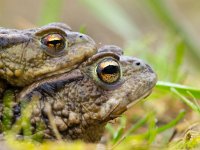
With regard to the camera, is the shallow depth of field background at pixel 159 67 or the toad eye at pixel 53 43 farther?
the shallow depth of field background at pixel 159 67

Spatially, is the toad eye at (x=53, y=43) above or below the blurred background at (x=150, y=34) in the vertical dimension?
below

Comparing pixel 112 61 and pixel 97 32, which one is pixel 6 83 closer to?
pixel 112 61

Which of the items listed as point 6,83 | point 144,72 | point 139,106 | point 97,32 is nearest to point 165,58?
point 139,106

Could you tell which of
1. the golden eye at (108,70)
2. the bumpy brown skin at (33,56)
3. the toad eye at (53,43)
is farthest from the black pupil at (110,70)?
the toad eye at (53,43)

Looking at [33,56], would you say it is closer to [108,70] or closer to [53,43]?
[53,43]

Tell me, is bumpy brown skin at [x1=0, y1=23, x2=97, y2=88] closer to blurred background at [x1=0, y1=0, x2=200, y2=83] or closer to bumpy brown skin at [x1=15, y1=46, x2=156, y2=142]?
bumpy brown skin at [x1=15, y1=46, x2=156, y2=142]

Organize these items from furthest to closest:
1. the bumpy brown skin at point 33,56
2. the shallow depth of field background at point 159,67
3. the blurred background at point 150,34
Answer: the blurred background at point 150,34, the shallow depth of field background at point 159,67, the bumpy brown skin at point 33,56

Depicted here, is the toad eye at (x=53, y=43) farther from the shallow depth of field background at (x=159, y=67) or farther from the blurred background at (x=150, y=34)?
the blurred background at (x=150, y=34)
